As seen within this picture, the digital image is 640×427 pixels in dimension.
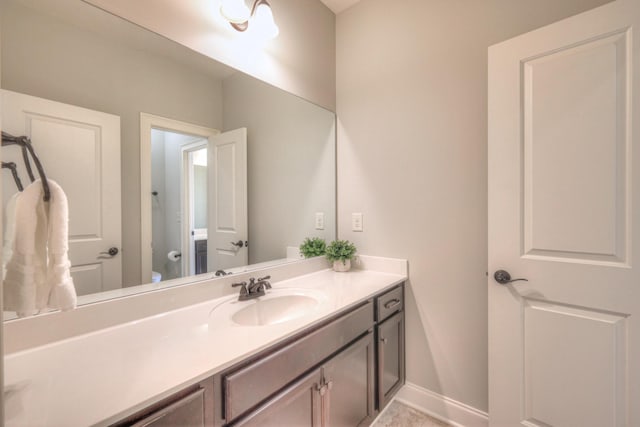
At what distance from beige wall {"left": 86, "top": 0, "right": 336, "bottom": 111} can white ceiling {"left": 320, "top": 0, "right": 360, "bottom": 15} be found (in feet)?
0.12

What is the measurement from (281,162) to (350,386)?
127 cm

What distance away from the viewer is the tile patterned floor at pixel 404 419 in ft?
5.09

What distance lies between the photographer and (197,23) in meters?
1.19

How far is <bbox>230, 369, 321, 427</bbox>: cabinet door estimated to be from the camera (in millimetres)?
856

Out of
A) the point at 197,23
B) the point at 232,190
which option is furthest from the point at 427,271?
the point at 197,23

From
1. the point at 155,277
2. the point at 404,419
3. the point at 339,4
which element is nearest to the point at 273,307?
the point at 155,277

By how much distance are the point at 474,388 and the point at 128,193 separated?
6.27 ft

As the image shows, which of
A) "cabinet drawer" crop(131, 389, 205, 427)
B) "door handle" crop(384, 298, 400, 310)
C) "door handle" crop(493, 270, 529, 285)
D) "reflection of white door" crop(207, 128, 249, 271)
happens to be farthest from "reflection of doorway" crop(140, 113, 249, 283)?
"door handle" crop(493, 270, 529, 285)

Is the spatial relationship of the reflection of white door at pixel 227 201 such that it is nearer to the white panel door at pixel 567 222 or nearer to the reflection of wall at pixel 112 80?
the reflection of wall at pixel 112 80

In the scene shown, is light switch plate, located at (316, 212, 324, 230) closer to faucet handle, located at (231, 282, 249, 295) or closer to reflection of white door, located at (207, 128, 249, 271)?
reflection of white door, located at (207, 128, 249, 271)

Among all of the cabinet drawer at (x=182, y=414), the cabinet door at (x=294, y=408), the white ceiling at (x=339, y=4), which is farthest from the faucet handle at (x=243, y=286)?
the white ceiling at (x=339, y=4)

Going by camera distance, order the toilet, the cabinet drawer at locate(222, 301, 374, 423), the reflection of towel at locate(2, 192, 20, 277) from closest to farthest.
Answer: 1. the reflection of towel at locate(2, 192, 20, 277)
2. the cabinet drawer at locate(222, 301, 374, 423)
3. the toilet

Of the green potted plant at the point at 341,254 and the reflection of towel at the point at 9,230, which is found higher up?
the reflection of towel at the point at 9,230

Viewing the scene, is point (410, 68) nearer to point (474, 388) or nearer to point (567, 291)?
point (567, 291)
